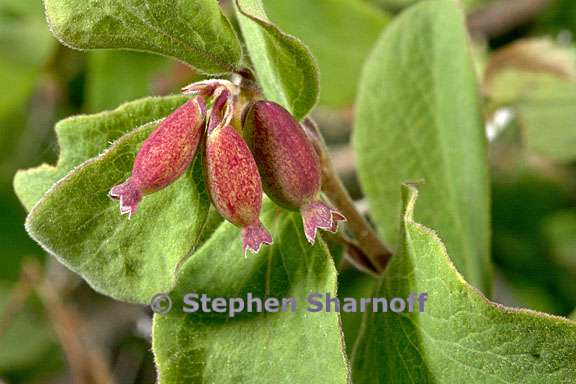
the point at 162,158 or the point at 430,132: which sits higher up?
the point at 162,158

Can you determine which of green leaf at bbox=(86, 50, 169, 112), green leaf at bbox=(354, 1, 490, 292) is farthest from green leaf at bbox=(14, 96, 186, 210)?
green leaf at bbox=(86, 50, 169, 112)

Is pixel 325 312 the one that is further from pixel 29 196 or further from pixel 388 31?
pixel 388 31

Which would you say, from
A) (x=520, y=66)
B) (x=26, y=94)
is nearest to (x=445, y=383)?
(x=520, y=66)

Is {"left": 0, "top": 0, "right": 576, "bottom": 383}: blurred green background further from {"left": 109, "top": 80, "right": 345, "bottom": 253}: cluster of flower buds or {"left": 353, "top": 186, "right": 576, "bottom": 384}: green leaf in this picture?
{"left": 109, "top": 80, "right": 345, "bottom": 253}: cluster of flower buds

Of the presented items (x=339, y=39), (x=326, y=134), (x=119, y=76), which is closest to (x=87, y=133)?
(x=339, y=39)

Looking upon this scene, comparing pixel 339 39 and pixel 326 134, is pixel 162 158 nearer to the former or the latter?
pixel 339 39
